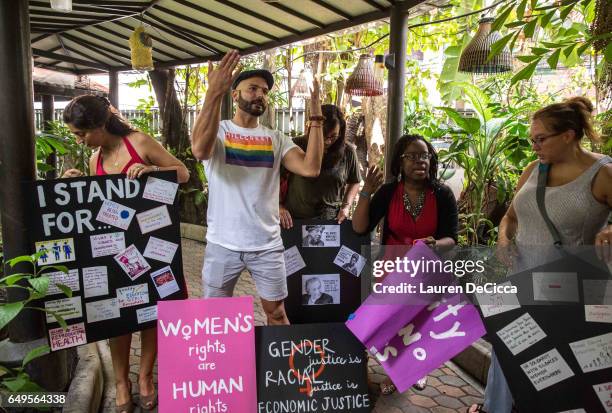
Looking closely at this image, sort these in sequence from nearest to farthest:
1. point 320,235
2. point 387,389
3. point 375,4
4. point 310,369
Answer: point 310,369
point 387,389
point 320,235
point 375,4

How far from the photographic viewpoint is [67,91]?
8.94 m

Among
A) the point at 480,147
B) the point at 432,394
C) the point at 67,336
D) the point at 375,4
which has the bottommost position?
the point at 432,394

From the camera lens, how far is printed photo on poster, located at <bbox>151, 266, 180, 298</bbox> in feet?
9.14

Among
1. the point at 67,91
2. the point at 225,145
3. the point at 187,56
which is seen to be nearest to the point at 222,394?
the point at 225,145

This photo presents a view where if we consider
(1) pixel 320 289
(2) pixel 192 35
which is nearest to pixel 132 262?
(1) pixel 320 289

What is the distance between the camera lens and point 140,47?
5.25 metres

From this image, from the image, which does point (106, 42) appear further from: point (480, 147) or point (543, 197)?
point (543, 197)

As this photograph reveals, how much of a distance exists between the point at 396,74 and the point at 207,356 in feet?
10.8

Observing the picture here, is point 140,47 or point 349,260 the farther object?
point 140,47

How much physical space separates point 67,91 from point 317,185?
24.4ft

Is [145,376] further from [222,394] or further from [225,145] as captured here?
[225,145]

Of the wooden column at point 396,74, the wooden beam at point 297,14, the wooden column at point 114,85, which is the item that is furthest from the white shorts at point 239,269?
the wooden column at point 114,85

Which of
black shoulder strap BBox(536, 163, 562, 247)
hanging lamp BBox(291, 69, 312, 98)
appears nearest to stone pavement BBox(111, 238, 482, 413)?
black shoulder strap BBox(536, 163, 562, 247)

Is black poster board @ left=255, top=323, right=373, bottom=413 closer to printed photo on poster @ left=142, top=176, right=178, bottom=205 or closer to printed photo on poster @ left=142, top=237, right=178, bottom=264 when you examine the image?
printed photo on poster @ left=142, top=237, right=178, bottom=264
